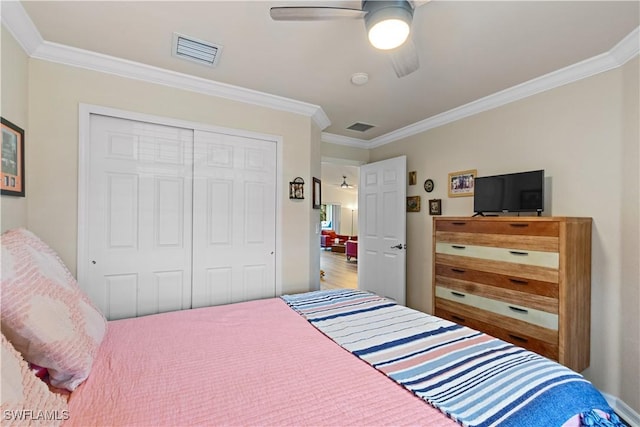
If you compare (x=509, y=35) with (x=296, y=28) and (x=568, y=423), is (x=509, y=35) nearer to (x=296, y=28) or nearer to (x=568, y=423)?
(x=296, y=28)

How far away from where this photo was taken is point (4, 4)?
4.76 ft

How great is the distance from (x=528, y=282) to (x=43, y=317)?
262 centimetres

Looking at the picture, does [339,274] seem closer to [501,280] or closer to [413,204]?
[413,204]

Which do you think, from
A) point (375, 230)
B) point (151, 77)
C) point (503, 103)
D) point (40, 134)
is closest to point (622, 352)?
point (503, 103)

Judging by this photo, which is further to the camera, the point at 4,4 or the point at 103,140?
the point at 103,140

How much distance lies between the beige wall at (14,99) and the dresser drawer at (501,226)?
10.1 feet

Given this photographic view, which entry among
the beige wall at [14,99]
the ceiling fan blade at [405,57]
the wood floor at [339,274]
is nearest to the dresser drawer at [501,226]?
the ceiling fan blade at [405,57]

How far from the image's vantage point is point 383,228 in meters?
3.74

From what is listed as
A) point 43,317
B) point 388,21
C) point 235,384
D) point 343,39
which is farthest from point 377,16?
point 43,317

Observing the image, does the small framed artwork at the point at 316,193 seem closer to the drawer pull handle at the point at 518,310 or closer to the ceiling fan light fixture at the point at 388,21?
the ceiling fan light fixture at the point at 388,21

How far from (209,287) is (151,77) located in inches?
69.5

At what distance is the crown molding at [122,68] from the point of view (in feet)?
5.29

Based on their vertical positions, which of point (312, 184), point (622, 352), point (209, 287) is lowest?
point (622, 352)

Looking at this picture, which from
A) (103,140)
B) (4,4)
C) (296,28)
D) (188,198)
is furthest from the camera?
(188,198)
